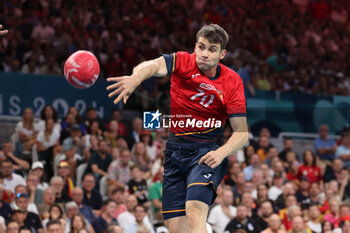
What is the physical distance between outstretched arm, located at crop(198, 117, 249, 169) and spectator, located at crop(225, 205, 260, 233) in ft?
20.5

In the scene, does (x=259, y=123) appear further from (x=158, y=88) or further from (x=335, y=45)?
(x=335, y=45)

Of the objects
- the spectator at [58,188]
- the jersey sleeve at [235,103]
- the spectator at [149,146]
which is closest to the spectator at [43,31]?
the spectator at [149,146]

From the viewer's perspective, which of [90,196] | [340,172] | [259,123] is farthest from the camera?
[259,123]

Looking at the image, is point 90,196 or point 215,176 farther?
point 90,196

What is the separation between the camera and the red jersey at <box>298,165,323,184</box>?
17297 millimetres

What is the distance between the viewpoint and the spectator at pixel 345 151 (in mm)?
18656

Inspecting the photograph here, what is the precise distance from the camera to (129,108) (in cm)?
1808

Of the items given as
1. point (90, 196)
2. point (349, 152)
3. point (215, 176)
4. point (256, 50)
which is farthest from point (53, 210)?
point (256, 50)

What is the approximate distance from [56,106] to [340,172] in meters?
7.81

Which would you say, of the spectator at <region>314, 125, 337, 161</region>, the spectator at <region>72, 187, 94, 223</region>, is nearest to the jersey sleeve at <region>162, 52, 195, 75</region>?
the spectator at <region>72, 187, 94, 223</region>

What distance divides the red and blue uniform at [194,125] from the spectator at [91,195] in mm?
5911

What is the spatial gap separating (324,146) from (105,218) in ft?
26.9

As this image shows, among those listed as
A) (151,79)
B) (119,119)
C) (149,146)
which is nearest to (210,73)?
(149,146)

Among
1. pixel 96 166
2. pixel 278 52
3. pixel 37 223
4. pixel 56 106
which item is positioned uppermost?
pixel 278 52
